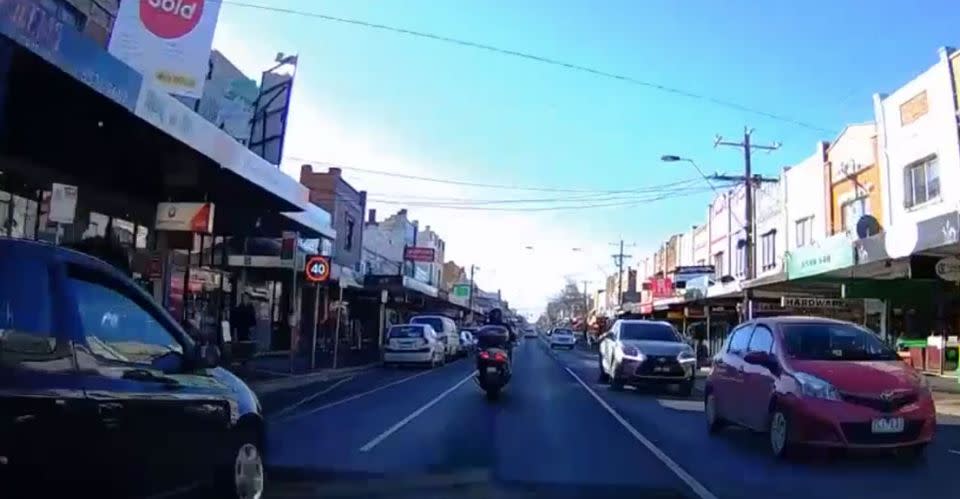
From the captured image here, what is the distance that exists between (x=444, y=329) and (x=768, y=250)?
16.5 metres

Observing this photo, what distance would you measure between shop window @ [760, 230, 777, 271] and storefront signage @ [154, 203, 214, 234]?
3008 centimetres

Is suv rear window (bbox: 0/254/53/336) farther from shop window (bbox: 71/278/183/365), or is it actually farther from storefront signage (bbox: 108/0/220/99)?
storefront signage (bbox: 108/0/220/99)

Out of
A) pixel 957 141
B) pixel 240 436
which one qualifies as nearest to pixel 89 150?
A: pixel 240 436

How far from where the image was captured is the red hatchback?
33.6 ft

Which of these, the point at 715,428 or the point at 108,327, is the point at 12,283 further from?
the point at 715,428

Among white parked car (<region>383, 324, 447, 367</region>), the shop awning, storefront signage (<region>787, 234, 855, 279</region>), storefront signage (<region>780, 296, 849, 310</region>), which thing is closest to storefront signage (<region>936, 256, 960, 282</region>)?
storefront signage (<region>787, 234, 855, 279</region>)

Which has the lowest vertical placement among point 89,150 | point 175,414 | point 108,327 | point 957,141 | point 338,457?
point 338,457

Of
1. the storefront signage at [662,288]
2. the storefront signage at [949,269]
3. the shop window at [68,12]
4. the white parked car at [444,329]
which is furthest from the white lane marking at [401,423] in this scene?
the storefront signage at [662,288]

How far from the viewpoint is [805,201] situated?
1485 inches

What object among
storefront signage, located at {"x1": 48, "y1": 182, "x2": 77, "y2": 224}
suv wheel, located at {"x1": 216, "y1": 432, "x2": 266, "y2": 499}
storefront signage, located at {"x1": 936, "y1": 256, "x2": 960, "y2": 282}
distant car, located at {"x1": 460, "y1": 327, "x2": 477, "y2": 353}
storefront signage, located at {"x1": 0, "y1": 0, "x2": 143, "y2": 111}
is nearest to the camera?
suv wheel, located at {"x1": 216, "y1": 432, "x2": 266, "y2": 499}

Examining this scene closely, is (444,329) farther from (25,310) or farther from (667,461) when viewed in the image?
(25,310)

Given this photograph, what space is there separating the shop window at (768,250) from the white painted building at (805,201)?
1129 millimetres

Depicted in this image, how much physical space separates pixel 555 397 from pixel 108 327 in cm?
1553

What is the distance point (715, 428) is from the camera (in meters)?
13.6
